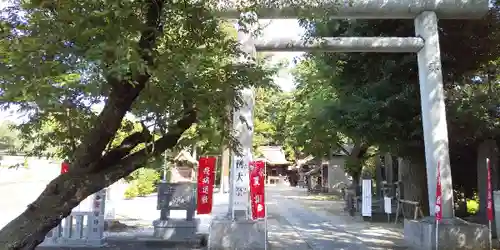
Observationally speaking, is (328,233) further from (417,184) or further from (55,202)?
(55,202)

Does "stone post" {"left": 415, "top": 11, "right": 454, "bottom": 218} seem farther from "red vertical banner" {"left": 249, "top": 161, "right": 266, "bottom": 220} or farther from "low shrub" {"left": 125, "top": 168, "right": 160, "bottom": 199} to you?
"low shrub" {"left": 125, "top": 168, "right": 160, "bottom": 199}

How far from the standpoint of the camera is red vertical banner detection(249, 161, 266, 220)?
29.3 ft

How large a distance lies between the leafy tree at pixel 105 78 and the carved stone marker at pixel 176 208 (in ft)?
18.0

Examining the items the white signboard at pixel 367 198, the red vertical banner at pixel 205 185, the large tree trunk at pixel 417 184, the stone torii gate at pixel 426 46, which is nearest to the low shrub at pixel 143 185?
the white signboard at pixel 367 198

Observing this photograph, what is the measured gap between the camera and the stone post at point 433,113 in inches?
356

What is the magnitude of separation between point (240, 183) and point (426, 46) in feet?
16.7

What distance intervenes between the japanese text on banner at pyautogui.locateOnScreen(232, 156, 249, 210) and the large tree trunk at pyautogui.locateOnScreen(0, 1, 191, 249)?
5.05 meters

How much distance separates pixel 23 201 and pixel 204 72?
1715cm

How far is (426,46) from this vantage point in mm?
9516

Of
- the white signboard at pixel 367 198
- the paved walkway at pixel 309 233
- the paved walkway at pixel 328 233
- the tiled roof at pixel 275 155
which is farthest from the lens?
the tiled roof at pixel 275 155

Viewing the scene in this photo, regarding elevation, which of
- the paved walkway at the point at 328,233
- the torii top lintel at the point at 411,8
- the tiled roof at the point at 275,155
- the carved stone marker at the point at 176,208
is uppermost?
the torii top lintel at the point at 411,8

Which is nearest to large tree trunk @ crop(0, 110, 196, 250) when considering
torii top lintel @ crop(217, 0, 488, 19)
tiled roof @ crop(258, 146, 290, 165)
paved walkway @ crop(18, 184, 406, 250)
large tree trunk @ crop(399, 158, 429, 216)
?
paved walkway @ crop(18, 184, 406, 250)

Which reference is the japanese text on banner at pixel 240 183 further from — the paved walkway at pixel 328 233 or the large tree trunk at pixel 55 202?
the large tree trunk at pixel 55 202

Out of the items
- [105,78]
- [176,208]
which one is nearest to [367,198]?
[176,208]
